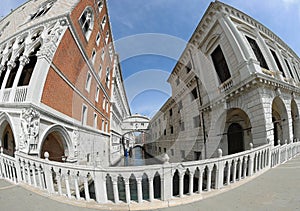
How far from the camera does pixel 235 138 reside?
8898mm

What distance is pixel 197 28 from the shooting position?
1059 centimetres

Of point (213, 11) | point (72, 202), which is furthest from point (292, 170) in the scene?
point (213, 11)

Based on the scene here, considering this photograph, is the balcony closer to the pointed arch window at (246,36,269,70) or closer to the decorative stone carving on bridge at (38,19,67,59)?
the decorative stone carving on bridge at (38,19,67,59)

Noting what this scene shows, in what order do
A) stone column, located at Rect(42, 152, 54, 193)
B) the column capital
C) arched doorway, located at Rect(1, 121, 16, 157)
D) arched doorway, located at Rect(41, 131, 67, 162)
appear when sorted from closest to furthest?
stone column, located at Rect(42, 152, 54, 193) → the column capital → arched doorway, located at Rect(41, 131, 67, 162) → arched doorway, located at Rect(1, 121, 16, 157)

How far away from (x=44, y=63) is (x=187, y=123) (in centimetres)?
1059

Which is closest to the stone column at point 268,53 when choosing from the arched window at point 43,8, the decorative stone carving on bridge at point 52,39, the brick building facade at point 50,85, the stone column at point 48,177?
the brick building facade at point 50,85

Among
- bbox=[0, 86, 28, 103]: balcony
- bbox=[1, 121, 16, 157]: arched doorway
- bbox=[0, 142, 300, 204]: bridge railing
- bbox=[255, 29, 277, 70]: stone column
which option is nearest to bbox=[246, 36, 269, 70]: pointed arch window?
bbox=[255, 29, 277, 70]: stone column

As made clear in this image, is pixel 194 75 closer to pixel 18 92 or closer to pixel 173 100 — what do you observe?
pixel 173 100

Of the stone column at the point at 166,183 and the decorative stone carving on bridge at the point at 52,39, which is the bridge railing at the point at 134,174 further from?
the decorative stone carving on bridge at the point at 52,39

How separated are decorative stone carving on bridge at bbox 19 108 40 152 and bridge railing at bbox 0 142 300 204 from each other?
22.2 inches

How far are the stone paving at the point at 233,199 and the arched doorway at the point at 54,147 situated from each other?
3.81 m

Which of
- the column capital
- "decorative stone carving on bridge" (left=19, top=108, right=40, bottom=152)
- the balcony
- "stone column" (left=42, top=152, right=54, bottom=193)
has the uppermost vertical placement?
the column capital

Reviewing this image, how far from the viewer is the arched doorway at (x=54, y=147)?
7.35 meters

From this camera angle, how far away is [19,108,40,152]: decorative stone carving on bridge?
467 cm
